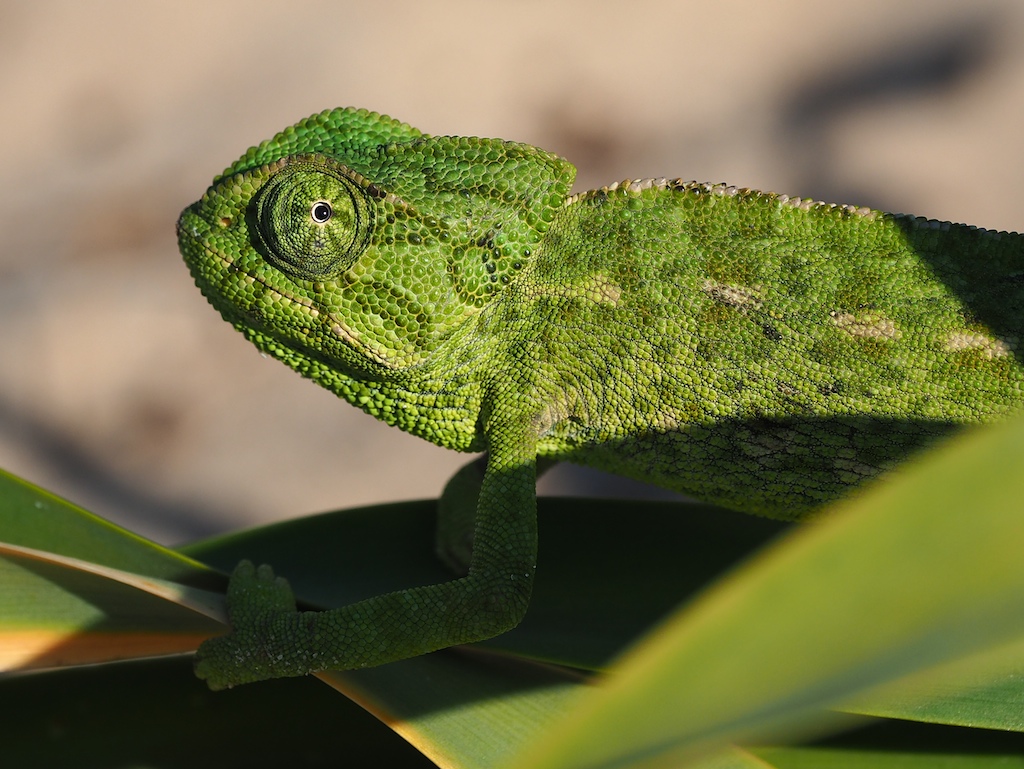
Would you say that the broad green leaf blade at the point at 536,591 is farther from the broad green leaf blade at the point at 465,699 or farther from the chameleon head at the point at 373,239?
the chameleon head at the point at 373,239

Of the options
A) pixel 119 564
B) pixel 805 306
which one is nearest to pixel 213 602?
pixel 119 564

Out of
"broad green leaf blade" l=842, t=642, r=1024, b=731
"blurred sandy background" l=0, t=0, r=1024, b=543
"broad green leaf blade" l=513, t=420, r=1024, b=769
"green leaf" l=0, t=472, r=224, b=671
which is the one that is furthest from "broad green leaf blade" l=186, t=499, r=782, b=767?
"blurred sandy background" l=0, t=0, r=1024, b=543

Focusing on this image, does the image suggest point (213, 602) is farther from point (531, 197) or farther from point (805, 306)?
point (805, 306)

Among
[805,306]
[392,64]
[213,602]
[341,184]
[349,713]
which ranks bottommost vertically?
[349,713]

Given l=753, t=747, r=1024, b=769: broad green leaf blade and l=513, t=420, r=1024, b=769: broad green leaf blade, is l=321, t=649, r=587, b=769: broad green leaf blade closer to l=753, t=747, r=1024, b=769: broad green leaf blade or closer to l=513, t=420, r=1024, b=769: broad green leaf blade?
l=753, t=747, r=1024, b=769: broad green leaf blade

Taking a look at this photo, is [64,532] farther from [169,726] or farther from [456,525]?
[456,525]

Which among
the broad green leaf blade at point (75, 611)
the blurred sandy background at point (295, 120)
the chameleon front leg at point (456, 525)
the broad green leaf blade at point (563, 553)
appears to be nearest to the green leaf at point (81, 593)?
the broad green leaf blade at point (75, 611)

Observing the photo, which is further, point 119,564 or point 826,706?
point 119,564
